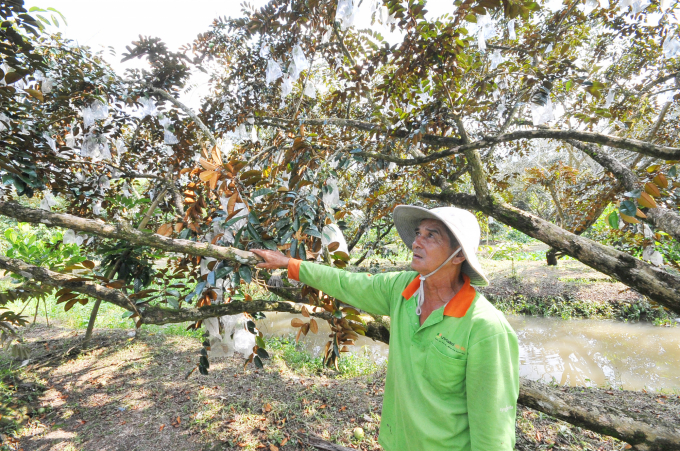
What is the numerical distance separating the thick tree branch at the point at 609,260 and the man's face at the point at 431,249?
1434 mm

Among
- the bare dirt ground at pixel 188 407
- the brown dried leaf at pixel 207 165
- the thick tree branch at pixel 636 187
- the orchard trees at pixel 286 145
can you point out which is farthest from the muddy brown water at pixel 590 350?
the brown dried leaf at pixel 207 165

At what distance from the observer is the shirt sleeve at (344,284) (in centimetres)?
144

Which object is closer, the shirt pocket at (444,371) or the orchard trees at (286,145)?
the shirt pocket at (444,371)

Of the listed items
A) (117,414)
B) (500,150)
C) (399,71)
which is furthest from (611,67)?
(117,414)

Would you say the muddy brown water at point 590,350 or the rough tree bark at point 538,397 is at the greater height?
the rough tree bark at point 538,397

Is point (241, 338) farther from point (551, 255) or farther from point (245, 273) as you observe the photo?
point (551, 255)

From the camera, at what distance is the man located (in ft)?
3.25

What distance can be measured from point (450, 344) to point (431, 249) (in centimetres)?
35

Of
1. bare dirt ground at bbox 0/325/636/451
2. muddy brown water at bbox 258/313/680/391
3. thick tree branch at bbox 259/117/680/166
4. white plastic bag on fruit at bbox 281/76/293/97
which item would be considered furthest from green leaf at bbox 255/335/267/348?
muddy brown water at bbox 258/313/680/391

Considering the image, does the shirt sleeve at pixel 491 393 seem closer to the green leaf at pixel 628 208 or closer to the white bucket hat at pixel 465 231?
the white bucket hat at pixel 465 231

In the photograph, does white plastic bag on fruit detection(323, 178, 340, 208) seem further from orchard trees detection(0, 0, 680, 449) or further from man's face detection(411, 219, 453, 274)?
man's face detection(411, 219, 453, 274)

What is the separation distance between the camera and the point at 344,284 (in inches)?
57.1

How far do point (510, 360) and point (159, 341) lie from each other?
4924 mm

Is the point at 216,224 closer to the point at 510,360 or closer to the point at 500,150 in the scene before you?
the point at 510,360
